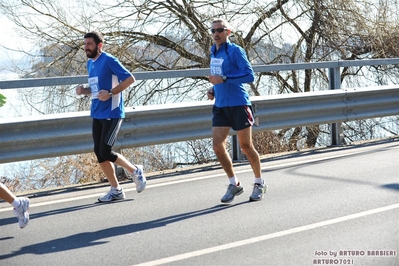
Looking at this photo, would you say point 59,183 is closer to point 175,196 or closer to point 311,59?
point 175,196

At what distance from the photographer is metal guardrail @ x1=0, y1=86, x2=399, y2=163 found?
796cm

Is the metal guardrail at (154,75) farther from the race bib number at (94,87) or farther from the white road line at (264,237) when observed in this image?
the white road line at (264,237)

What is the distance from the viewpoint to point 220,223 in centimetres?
654

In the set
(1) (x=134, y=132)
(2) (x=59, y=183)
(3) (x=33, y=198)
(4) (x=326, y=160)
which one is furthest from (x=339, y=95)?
(3) (x=33, y=198)

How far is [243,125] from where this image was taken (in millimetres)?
7484

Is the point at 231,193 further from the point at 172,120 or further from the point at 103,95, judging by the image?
the point at 172,120

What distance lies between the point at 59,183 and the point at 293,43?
23.2 ft

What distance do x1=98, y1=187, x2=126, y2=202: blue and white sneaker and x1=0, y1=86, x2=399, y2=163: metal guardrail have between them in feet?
2.76

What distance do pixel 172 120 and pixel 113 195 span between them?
1698 millimetres

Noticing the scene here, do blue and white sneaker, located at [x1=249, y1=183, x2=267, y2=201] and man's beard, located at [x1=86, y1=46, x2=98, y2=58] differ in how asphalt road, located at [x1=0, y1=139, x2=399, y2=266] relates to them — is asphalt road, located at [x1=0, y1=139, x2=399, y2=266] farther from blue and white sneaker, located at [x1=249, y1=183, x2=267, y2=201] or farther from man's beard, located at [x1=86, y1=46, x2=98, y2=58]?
man's beard, located at [x1=86, y1=46, x2=98, y2=58]

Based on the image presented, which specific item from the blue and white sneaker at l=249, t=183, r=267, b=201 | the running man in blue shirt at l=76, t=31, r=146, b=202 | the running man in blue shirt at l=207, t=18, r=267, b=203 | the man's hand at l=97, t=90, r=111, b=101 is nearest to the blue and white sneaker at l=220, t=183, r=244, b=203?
the running man in blue shirt at l=207, t=18, r=267, b=203

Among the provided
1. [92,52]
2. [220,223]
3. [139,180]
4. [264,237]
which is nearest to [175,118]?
[139,180]

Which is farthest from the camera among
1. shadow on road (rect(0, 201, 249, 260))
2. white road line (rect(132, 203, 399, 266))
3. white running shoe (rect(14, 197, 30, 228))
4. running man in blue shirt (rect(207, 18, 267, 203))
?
running man in blue shirt (rect(207, 18, 267, 203))

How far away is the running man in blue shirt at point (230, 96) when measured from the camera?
24.1ft
